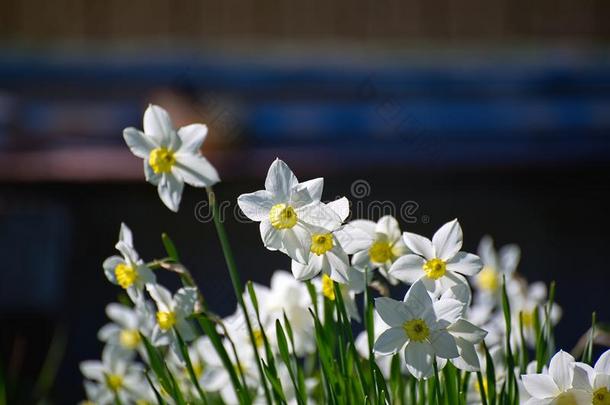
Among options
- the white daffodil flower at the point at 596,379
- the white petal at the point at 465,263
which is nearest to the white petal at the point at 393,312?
the white petal at the point at 465,263

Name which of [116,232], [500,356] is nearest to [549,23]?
[116,232]

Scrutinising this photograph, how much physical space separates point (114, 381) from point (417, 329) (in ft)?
2.16

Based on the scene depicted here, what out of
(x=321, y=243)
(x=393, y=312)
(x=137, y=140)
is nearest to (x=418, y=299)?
(x=393, y=312)

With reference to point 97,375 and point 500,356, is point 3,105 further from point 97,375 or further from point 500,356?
point 500,356

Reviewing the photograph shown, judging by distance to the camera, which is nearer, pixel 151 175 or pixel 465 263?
pixel 465 263

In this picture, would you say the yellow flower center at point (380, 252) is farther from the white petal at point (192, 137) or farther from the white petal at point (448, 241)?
the white petal at point (192, 137)

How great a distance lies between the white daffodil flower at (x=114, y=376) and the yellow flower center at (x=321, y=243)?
0.55 meters

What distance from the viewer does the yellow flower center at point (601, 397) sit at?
3.30 ft

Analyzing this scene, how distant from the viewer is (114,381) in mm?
1482

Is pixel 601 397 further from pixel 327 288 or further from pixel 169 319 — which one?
pixel 169 319

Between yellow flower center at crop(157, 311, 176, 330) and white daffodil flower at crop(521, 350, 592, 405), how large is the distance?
0.48 m

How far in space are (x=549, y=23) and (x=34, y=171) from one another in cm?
336

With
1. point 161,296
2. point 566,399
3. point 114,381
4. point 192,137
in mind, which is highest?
point 192,137

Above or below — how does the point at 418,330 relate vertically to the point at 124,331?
above
